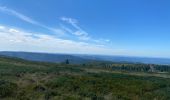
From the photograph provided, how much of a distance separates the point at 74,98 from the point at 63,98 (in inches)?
23.8

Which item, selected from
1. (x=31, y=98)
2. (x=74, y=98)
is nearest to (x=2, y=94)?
(x=31, y=98)

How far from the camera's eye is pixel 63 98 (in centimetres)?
1334

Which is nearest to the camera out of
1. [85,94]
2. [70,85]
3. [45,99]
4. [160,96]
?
[45,99]

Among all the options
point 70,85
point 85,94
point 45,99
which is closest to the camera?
point 45,99

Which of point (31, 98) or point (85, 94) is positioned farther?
point (85, 94)

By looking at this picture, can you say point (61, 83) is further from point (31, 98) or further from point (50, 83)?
point (31, 98)

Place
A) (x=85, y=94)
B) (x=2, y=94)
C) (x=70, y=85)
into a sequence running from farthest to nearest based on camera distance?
(x=70, y=85), (x=85, y=94), (x=2, y=94)

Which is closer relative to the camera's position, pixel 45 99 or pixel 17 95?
pixel 45 99

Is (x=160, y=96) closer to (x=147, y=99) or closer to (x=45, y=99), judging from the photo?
(x=147, y=99)

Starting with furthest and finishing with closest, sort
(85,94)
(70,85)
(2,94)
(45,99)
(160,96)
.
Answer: (70,85) < (160,96) < (85,94) < (2,94) < (45,99)

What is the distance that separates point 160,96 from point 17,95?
9.17m

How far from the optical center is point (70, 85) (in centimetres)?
1950

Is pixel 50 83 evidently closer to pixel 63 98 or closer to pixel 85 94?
pixel 85 94

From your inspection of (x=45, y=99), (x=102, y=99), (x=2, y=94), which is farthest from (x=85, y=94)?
(x=2, y=94)
